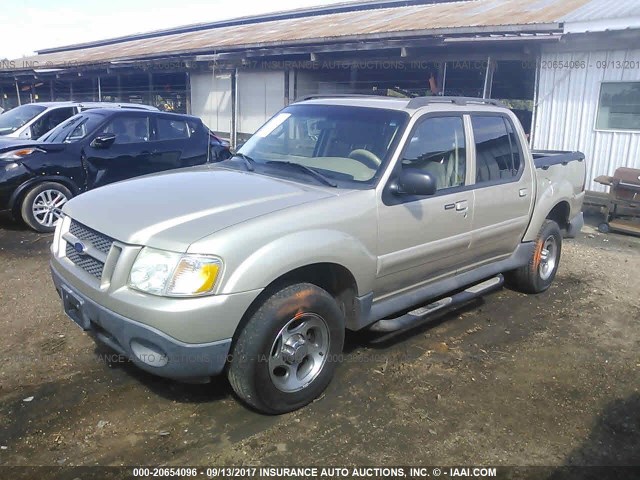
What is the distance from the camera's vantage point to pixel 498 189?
4684 mm

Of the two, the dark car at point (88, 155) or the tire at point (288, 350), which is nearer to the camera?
the tire at point (288, 350)

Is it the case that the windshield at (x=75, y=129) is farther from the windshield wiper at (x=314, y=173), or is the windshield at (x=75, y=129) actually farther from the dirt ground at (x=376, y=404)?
the windshield wiper at (x=314, y=173)

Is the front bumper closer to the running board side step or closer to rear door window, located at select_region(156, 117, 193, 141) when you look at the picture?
the running board side step

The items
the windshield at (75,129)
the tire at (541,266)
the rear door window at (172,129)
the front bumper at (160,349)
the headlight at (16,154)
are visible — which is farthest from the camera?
the rear door window at (172,129)

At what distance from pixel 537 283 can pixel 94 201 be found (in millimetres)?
4287

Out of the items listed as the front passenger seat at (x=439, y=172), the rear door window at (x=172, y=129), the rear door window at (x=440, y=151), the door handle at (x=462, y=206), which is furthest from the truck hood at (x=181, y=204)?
the rear door window at (x=172, y=129)

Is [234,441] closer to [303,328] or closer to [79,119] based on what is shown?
[303,328]

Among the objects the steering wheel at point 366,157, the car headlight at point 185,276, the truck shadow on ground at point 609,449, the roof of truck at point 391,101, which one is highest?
the roof of truck at point 391,101

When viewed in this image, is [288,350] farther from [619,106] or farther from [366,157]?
[619,106]

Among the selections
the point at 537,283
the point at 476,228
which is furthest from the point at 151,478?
the point at 537,283

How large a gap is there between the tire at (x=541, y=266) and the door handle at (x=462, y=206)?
59.5 inches

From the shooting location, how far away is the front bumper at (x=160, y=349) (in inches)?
113

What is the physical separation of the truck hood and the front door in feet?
1.83

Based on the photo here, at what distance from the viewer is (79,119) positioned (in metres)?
8.54
